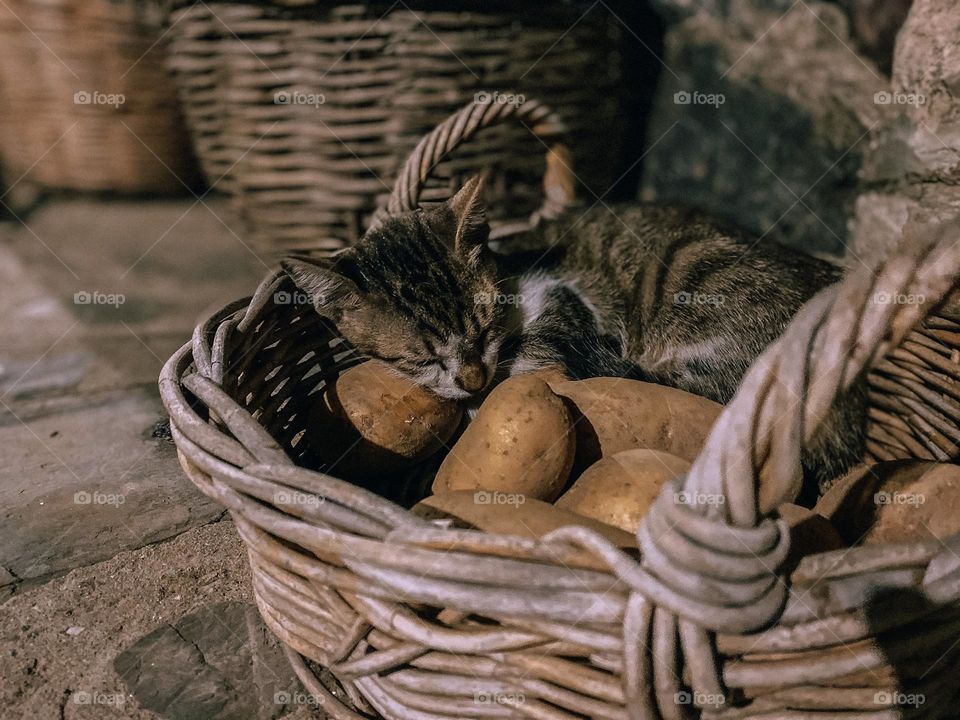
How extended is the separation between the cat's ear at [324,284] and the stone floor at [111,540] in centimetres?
44

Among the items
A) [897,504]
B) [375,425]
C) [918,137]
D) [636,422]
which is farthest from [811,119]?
[375,425]

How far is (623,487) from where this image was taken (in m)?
0.93

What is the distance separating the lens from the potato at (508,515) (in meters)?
0.80

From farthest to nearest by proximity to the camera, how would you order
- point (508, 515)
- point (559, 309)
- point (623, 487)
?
point (559, 309) < point (623, 487) < point (508, 515)

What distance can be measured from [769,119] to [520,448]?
5.50ft

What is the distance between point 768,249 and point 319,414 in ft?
3.09

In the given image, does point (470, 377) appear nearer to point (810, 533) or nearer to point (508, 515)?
point (508, 515)

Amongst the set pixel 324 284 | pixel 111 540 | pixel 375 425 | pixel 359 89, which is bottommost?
pixel 111 540

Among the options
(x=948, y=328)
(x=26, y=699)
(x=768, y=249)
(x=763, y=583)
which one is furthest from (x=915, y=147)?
(x=26, y=699)

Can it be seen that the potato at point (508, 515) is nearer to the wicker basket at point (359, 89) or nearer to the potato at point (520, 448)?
the potato at point (520, 448)

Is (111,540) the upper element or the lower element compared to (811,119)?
lower

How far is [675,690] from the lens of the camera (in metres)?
0.61

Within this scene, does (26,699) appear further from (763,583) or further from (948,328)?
(948,328)

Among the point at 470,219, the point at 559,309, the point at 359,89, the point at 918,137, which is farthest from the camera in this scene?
the point at 359,89
